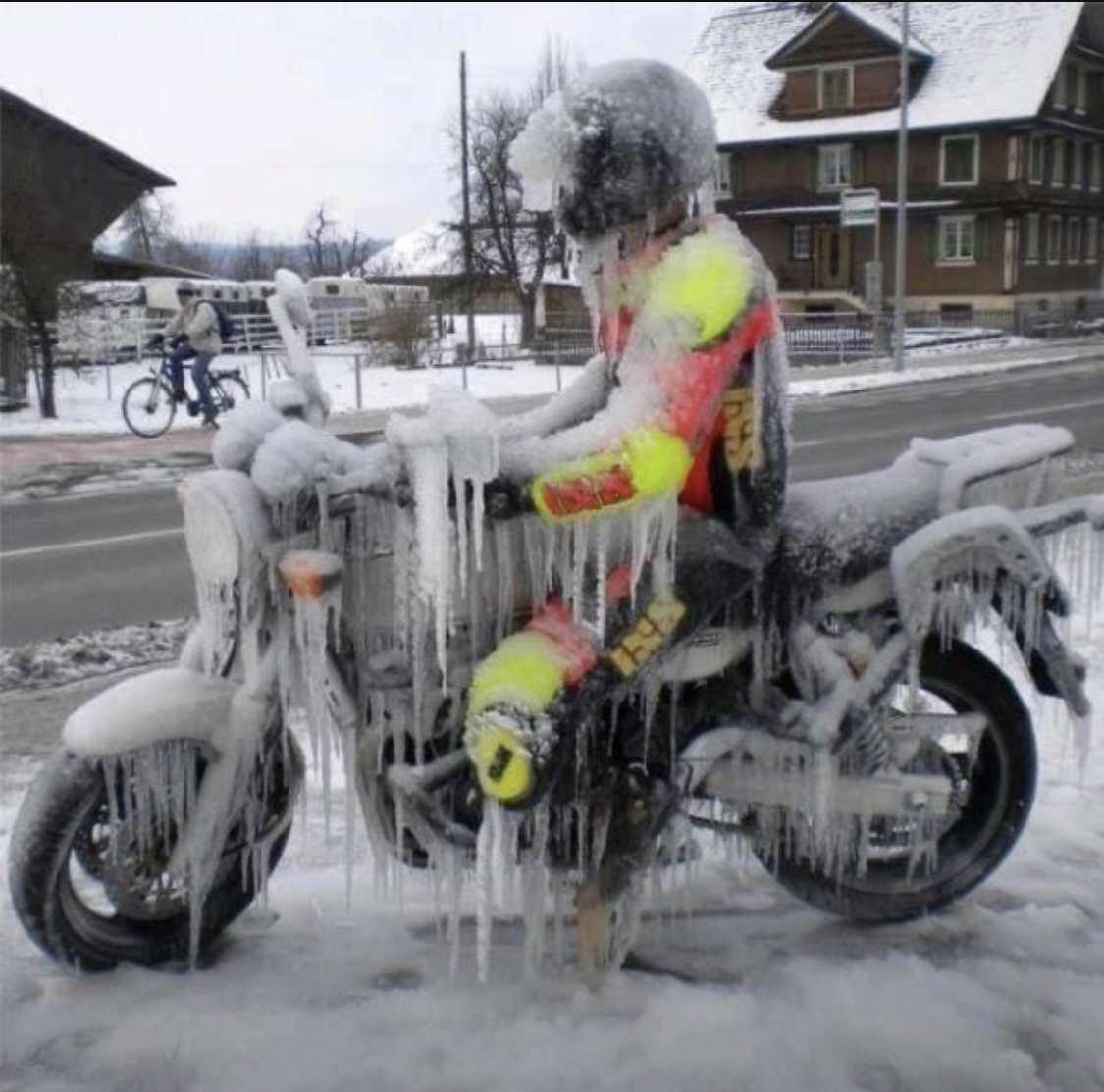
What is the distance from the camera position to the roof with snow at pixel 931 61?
42469 mm

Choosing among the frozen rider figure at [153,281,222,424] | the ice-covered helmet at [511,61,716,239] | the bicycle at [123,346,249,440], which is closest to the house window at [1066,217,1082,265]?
the bicycle at [123,346,249,440]

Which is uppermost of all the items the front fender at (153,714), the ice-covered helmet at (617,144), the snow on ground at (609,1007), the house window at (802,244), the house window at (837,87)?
the house window at (837,87)

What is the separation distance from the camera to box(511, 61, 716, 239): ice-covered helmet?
2.90 metres

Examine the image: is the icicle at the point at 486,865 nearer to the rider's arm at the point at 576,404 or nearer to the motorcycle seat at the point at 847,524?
the motorcycle seat at the point at 847,524

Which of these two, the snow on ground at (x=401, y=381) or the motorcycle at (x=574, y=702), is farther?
the snow on ground at (x=401, y=381)

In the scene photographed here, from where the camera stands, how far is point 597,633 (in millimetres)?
2912

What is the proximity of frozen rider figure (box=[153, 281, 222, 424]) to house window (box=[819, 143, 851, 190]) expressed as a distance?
31.8m

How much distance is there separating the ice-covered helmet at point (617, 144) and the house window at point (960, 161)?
4393 centimetres

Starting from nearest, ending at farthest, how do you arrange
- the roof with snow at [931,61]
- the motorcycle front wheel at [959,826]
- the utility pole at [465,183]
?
the motorcycle front wheel at [959,826]
the utility pole at [465,183]
the roof with snow at [931,61]

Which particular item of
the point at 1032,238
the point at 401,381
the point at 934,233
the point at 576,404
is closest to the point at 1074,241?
the point at 1032,238

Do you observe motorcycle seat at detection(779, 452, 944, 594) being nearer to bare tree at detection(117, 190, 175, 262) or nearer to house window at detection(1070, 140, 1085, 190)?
bare tree at detection(117, 190, 175, 262)

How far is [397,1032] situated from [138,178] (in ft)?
83.1

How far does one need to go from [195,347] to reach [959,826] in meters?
14.4

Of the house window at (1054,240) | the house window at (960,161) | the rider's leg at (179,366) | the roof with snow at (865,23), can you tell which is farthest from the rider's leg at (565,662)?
the house window at (1054,240)
